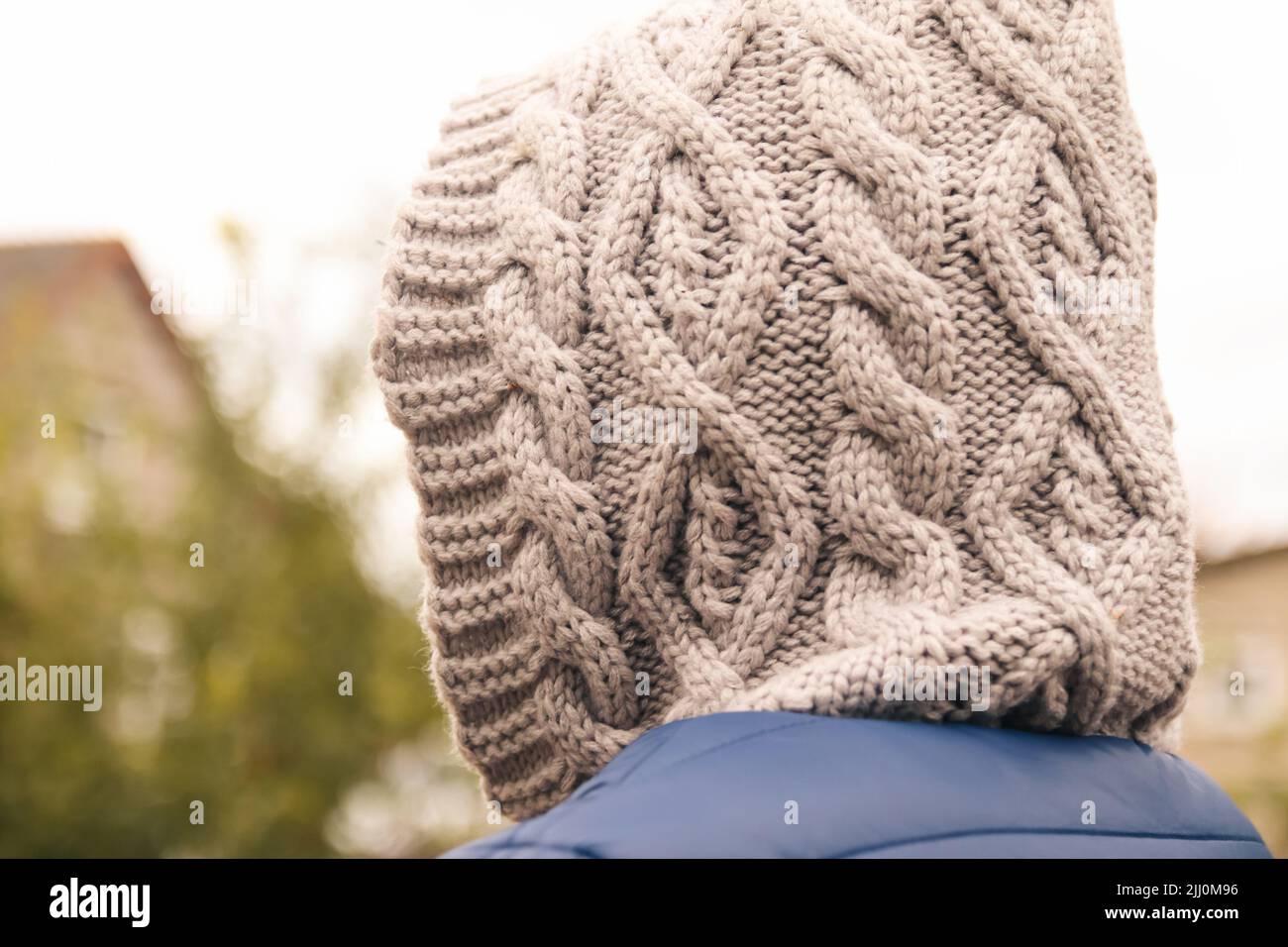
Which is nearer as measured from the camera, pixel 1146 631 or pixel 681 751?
pixel 681 751

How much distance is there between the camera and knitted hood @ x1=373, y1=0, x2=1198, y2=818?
3.93 feet

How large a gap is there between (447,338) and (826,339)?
1.67ft

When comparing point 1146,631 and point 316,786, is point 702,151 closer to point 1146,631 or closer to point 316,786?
point 1146,631

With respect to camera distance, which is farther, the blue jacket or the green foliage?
the green foliage

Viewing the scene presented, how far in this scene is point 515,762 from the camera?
1.46 metres
